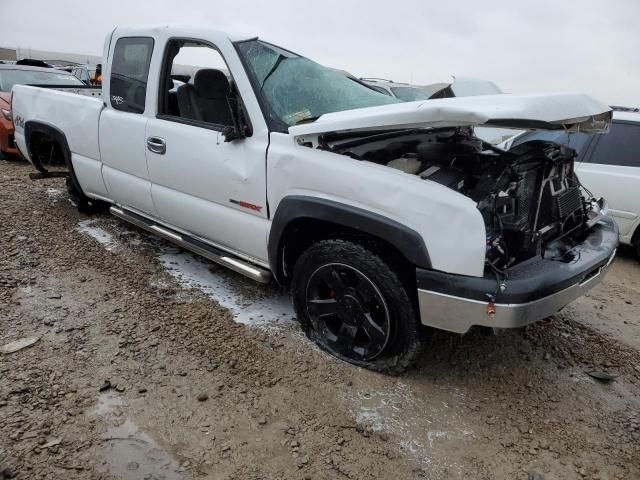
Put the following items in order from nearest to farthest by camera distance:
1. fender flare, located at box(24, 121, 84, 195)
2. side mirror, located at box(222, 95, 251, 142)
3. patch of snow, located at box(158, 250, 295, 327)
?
1. side mirror, located at box(222, 95, 251, 142)
2. patch of snow, located at box(158, 250, 295, 327)
3. fender flare, located at box(24, 121, 84, 195)

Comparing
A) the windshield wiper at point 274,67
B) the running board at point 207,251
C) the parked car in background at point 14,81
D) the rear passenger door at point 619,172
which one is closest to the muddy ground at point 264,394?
the running board at point 207,251

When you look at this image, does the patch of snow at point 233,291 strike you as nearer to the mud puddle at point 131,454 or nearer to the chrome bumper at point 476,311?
the mud puddle at point 131,454

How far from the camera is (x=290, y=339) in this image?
3.20m

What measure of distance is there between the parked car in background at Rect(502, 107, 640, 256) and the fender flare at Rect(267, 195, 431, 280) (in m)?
2.77

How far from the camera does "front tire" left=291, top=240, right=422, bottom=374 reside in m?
2.56

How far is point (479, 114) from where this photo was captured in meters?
2.12

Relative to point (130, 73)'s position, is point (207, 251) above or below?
below

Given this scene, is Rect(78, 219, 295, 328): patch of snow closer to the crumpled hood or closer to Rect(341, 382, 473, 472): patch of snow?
Result: Rect(341, 382, 473, 472): patch of snow

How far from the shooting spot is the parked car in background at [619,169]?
4828 millimetres

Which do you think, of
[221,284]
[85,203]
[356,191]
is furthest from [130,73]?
[356,191]

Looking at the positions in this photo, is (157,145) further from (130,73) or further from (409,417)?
(409,417)

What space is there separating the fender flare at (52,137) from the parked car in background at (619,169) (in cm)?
416

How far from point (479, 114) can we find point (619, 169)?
358 centimetres

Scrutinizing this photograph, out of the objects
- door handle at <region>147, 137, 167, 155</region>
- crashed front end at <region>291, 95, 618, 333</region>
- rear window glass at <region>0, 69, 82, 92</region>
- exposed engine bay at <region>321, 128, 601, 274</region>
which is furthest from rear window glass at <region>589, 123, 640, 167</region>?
rear window glass at <region>0, 69, 82, 92</region>
